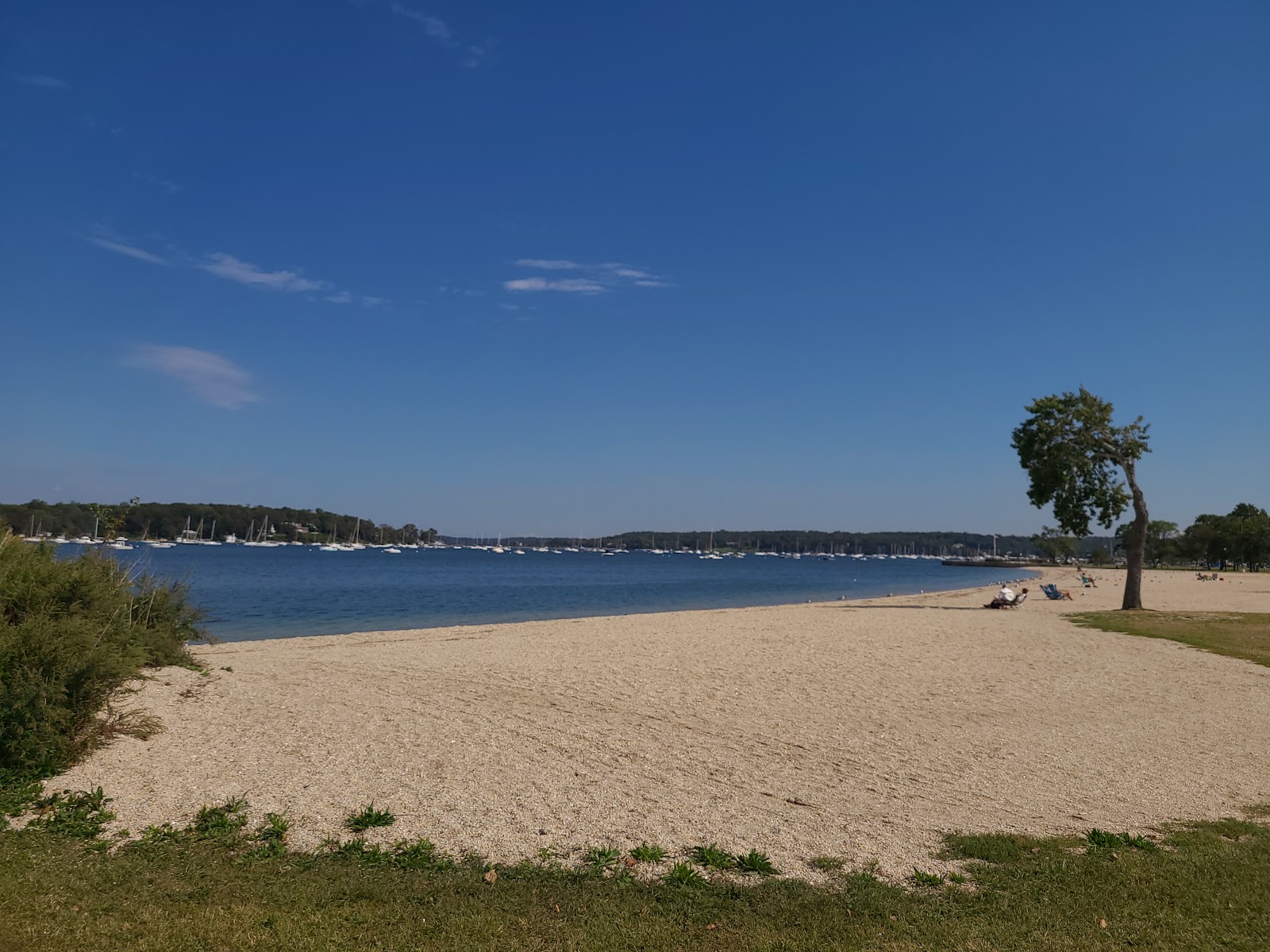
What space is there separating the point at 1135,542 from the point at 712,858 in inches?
1107

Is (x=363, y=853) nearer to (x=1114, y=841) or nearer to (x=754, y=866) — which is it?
(x=754, y=866)

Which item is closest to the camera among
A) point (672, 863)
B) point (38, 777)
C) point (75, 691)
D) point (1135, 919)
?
point (1135, 919)

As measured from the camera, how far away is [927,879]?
5.48 metres

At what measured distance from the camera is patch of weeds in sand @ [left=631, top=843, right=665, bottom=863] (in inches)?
229

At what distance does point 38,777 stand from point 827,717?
8.83m

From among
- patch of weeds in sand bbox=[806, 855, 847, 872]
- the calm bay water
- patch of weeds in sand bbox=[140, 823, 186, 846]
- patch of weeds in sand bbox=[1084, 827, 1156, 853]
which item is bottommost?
the calm bay water

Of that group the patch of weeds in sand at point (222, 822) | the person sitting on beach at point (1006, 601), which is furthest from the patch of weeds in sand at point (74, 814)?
the person sitting on beach at point (1006, 601)

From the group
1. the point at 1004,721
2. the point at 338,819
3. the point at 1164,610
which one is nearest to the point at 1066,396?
the point at 1164,610

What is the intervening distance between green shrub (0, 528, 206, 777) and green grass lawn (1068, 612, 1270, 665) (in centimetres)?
1984

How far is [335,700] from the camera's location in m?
11.2

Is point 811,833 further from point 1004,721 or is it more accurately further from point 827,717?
point 1004,721

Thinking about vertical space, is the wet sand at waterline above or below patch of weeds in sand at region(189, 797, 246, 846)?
below

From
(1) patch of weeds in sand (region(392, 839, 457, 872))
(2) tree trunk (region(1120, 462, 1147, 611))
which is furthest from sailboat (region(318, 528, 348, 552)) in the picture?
(1) patch of weeds in sand (region(392, 839, 457, 872))

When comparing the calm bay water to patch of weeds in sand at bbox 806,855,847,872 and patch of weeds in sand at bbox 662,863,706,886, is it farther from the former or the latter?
patch of weeds in sand at bbox 806,855,847,872
